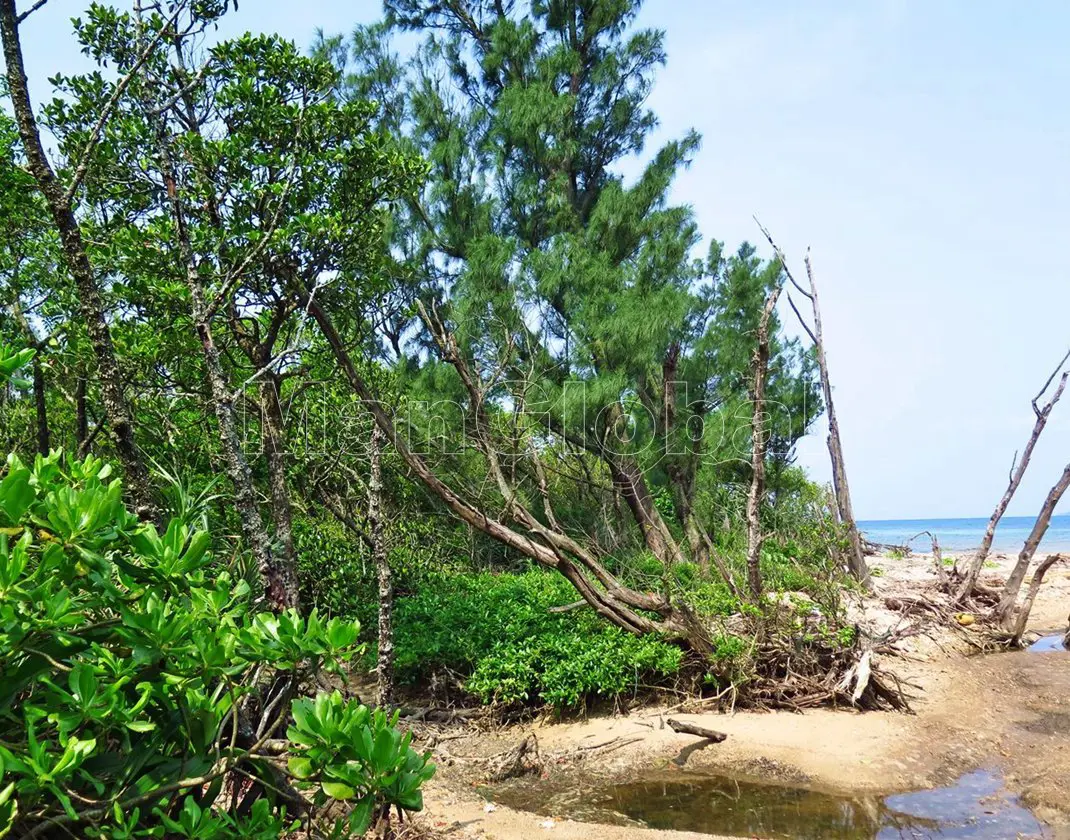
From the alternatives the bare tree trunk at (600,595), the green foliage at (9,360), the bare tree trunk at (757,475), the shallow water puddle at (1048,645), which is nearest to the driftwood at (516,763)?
the bare tree trunk at (600,595)

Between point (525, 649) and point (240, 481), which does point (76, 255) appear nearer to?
point (240, 481)

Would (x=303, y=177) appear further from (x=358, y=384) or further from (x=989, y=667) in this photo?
(x=989, y=667)

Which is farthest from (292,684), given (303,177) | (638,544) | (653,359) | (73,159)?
(638,544)

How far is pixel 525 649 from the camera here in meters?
6.41

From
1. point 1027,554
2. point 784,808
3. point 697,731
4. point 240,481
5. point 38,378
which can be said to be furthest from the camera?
point 1027,554

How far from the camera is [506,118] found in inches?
393

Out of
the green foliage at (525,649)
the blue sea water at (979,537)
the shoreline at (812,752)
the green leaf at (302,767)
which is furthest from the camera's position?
the blue sea water at (979,537)

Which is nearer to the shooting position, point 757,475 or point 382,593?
point 382,593

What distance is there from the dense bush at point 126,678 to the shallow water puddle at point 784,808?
2.87 m

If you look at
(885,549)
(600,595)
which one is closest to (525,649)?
(600,595)

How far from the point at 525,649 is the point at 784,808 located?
239cm

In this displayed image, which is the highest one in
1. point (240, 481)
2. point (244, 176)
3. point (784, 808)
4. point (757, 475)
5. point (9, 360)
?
point (244, 176)

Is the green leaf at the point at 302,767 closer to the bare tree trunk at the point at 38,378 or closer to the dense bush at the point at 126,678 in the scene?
the dense bush at the point at 126,678

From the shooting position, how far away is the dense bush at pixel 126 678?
5.87 feet
